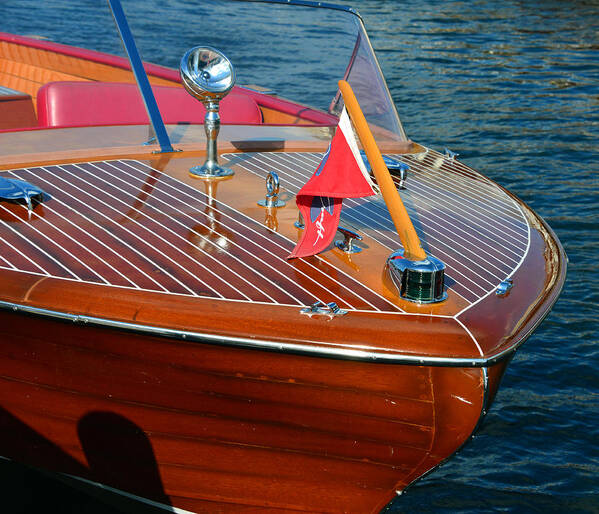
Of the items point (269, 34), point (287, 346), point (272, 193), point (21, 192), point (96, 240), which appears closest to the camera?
point (287, 346)

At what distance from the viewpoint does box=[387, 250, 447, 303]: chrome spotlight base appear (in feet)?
7.42

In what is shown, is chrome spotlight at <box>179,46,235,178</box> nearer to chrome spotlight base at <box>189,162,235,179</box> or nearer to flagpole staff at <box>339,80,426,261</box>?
chrome spotlight base at <box>189,162,235,179</box>

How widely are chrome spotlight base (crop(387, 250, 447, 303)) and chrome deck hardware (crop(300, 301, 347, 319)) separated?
210 mm

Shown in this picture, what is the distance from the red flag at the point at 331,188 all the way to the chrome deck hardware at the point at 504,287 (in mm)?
545

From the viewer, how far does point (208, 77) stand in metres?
2.92

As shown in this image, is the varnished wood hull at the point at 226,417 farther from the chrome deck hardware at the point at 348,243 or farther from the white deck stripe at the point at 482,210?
the white deck stripe at the point at 482,210

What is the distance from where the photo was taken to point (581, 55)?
12.2 m

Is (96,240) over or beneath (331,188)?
beneath

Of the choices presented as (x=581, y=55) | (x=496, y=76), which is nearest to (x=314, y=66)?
(x=496, y=76)

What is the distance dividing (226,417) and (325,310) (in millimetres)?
511

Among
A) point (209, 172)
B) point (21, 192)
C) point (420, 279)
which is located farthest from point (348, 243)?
point (21, 192)

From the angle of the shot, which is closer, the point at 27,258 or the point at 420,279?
the point at 420,279

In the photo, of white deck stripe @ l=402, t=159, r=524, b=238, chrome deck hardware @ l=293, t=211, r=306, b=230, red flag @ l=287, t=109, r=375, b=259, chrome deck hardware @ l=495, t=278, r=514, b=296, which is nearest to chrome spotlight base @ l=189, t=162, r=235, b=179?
chrome deck hardware @ l=293, t=211, r=306, b=230

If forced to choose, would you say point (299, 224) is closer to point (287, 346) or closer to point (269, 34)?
point (287, 346)
